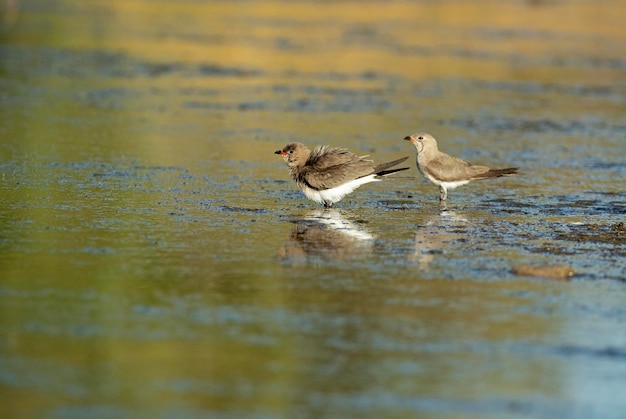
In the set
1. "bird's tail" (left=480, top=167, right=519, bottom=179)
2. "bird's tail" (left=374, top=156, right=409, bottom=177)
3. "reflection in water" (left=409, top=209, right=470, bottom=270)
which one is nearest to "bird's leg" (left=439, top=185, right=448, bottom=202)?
"bird's tail" (left=480, top=167, right=519, bottom=179)

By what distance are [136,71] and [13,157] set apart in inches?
387

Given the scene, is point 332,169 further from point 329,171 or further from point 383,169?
point 383,169

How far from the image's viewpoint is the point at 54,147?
14.5 meters

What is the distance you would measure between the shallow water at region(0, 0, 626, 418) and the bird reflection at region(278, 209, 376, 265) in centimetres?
4

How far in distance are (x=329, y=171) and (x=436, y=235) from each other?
172cm

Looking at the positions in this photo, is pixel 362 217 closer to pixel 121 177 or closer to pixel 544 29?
pixel 121 177

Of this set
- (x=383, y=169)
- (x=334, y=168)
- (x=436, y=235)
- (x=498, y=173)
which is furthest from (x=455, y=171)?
(x=436, y=235)

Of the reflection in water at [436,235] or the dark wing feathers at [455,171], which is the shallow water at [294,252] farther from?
the dark wing feathers at [455,171]

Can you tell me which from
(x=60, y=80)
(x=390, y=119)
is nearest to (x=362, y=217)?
(x=390, y=119)

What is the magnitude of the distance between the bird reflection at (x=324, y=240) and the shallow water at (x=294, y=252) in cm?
4

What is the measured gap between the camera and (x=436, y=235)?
10180mm

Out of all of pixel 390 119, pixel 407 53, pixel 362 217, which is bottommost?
pixel 362 217

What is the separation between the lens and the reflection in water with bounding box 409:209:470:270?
30.5 ft

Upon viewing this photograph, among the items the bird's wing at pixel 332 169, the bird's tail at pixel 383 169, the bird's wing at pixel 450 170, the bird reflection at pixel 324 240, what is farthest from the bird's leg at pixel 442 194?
the bird reflection at pixel 324 240
